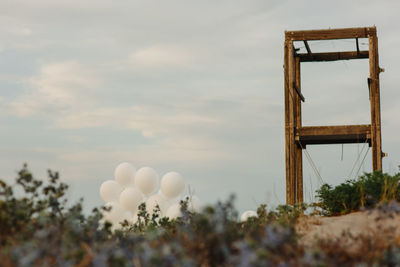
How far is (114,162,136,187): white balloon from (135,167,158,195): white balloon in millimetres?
443

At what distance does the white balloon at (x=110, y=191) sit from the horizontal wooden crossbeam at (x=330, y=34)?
218 inches

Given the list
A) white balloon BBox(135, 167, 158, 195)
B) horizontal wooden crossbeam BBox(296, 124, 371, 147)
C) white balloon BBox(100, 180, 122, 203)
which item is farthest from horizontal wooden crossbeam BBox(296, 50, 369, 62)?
white balloon BBox(100, 180, 122, 203)

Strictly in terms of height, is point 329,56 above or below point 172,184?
above

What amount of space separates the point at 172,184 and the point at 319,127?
3.66 meters

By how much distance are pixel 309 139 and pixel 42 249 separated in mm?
9305

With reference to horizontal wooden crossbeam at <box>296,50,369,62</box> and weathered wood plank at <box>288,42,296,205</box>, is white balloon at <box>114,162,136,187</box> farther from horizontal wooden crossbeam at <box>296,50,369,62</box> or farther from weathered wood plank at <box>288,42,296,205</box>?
horizontal wooden crossbeam at <box>296,50,369,62</box>

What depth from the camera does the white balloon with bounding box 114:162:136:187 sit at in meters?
12.4

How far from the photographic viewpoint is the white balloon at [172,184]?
11.8 m

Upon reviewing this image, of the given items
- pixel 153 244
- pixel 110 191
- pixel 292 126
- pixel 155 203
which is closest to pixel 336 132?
pixel 292 126

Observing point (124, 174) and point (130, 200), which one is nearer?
point (130, 200)

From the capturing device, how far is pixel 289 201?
11.0m

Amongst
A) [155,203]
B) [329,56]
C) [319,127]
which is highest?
[329,56]

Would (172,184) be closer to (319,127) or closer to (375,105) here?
(319,127)

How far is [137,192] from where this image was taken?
38.0 ft
